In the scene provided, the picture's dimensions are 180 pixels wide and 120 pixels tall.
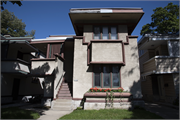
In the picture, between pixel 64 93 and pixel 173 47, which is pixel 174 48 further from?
pixel 64 93

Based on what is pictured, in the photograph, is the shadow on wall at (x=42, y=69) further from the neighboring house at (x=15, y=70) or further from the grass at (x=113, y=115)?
the grass at (x=113, y=115)

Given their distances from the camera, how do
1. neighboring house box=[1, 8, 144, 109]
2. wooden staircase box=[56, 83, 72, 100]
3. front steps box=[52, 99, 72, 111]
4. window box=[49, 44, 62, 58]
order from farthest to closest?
window box=[49, 44, 62, 58]
wooden staircase box=[56, 83, 72, 100]
neighboring house box=[1, 8, 144, 109]
front steps box=[52, 99, 72, 111]

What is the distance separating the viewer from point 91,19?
11383 mm

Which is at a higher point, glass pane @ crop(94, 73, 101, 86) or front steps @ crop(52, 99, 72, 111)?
glass pane @ crop(94, 73, 101, 86)

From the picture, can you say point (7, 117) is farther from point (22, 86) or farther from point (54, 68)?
point (22, 86)

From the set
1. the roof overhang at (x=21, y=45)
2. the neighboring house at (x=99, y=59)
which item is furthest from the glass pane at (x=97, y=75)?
the roof overhang at (x=21, y=45)

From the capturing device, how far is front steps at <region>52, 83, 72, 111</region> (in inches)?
379

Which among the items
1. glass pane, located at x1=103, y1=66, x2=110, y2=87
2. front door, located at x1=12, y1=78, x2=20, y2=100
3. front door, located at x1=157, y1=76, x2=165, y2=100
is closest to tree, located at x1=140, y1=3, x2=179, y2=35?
front door, located at x1=157, y1=76, x2=165, y2=100

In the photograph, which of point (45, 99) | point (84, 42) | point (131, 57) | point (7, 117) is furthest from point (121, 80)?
point (7, 117)

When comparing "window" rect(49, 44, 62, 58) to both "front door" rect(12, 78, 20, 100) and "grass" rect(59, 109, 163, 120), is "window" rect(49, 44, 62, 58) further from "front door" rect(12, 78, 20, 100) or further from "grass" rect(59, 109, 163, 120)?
"grass" rect(59, 109, 163, 120)

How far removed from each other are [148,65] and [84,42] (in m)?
7.37

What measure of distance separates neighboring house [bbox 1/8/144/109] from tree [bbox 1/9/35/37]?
23.2 meters

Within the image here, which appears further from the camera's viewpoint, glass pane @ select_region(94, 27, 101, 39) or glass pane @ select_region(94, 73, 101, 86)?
glass pane @ select_region(94, 27, 101, 39)

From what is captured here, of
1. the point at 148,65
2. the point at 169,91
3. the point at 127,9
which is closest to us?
the point at 127,9
